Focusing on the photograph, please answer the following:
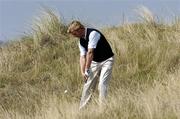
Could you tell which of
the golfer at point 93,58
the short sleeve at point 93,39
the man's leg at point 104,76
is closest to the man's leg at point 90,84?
the golfer at point 93,58

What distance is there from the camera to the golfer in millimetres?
12320

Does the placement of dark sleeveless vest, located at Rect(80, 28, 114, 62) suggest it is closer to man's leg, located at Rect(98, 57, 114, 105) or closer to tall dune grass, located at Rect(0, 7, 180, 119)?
man's leg, located at Rect(98, 57, 114, 105)

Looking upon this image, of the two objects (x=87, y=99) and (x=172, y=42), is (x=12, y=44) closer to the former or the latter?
(x=172, y=42)

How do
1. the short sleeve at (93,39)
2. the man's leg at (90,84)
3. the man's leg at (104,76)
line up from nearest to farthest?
the short sleeve at (93,39)
the man's leg at (104,76)
the man's leg at (90,84)

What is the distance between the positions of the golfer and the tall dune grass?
8.5 inches

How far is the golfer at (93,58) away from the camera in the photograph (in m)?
12.3

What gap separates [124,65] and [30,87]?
2466mm

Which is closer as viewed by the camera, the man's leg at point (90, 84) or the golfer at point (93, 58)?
the golfer at point (93, 58)

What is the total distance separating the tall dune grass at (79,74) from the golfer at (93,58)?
0.22m

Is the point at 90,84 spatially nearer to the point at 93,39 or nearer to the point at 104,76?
the point at 104,76

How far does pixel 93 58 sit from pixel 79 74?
400cm

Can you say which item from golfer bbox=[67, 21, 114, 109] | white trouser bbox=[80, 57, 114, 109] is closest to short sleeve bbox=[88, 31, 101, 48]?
golfer bbox=[67, 21, 114, 109]

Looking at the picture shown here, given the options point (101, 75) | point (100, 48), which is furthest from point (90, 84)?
point (100, 48)

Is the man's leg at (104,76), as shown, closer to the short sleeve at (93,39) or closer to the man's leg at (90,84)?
the man's leg at (90,84)
